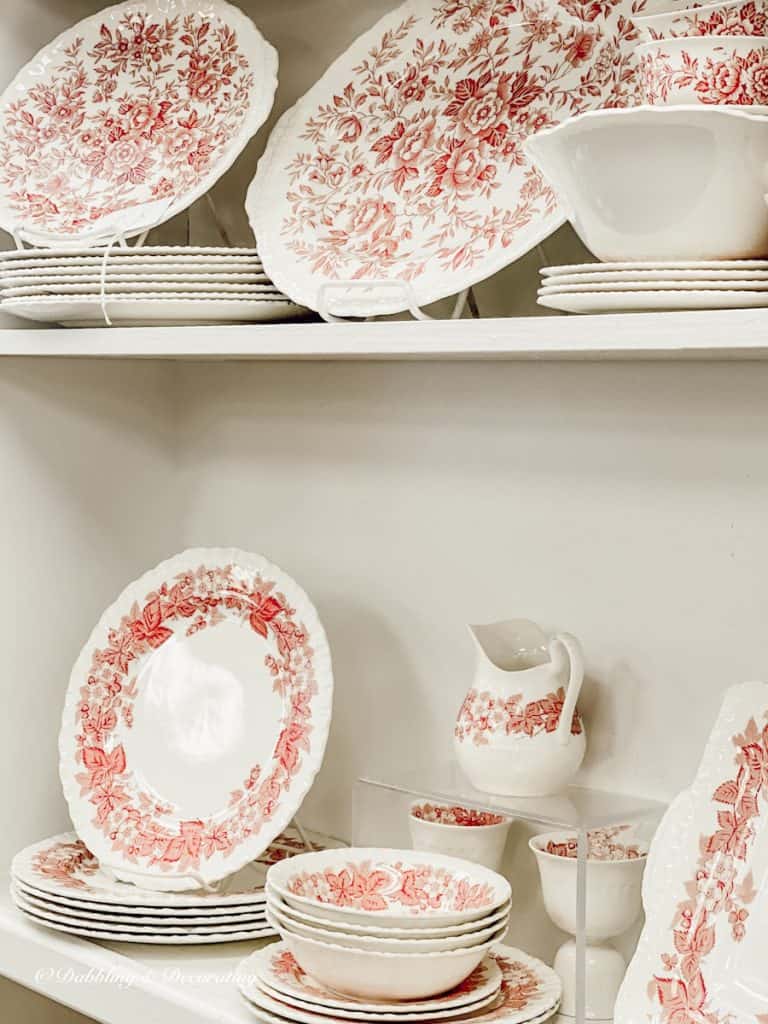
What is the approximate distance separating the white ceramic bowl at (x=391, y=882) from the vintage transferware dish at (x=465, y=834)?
0.06 metres

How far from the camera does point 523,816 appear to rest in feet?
4.10

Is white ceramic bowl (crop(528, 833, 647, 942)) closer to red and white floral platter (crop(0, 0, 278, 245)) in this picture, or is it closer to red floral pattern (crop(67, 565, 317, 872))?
red floral pattern (crop(67, 565, 317, 872))

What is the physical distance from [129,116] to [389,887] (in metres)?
0.82

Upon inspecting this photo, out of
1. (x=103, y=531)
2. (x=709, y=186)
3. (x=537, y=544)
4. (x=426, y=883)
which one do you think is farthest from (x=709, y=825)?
(x=103, y=531)

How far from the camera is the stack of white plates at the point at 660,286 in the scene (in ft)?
3.33

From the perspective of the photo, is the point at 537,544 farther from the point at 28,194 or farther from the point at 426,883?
the point at 28,194

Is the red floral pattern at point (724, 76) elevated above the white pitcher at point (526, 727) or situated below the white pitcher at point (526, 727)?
above

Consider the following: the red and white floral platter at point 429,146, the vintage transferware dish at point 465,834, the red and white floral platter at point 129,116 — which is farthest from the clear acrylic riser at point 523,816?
the red and white floral platter at point 129,116

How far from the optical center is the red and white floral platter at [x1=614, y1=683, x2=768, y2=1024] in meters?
1.10

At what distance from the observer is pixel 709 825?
3.81 feet

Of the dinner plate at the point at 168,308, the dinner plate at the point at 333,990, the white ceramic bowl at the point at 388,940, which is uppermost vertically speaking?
the dinner plate at the point at 168,308

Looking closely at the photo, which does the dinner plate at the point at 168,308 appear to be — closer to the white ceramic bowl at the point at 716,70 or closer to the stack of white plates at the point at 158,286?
the stack of white plates at the point at 158,286

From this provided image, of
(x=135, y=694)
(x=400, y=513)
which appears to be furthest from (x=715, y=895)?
(x=135, y=694)

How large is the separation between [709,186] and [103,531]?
873mm
